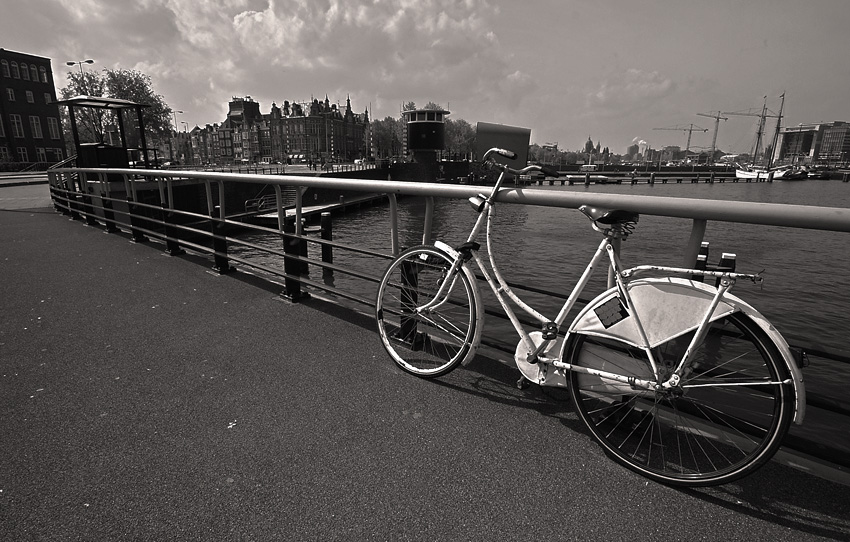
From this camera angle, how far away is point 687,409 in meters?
2.48

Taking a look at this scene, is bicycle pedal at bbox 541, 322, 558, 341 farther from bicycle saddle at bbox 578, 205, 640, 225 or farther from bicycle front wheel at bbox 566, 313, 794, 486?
bicycle saddle at bbox 578, 205, 640, 225

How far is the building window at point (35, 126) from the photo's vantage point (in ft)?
179

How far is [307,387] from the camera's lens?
3061 mm

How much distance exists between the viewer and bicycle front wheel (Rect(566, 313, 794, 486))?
75.2 inches

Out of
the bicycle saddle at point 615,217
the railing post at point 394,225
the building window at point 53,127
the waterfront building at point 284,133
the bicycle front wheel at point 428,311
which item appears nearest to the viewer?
the bicycle saddle at point 615,217

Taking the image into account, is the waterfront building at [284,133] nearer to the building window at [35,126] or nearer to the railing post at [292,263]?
the building window at [35,126]

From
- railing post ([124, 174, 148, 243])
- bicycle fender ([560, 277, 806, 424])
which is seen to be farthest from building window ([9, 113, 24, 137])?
bicycle fender ([560, 277, 806, 424])

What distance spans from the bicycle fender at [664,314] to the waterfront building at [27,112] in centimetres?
6668

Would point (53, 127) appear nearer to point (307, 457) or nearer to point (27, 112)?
point (27, 112)

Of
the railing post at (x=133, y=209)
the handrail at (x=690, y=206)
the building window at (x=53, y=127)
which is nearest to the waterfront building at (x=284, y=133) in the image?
the building window at (x=53, y=127)

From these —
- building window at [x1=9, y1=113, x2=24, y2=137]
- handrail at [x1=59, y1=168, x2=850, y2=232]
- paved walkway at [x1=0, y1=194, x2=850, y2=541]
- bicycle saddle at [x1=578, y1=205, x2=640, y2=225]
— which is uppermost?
building window at [x1=9, y1=113, x2=24, y2=137]

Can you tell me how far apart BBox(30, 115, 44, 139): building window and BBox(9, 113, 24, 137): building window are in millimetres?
1126

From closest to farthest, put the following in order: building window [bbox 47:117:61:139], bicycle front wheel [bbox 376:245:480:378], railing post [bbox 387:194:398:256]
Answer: bicycle front wheel [bbox 376:245:480:378] < railing post [bbox 387:194:398:256] < building window [bbox 47:117:61:139]

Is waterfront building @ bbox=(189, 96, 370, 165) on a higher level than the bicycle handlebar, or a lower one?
higher
